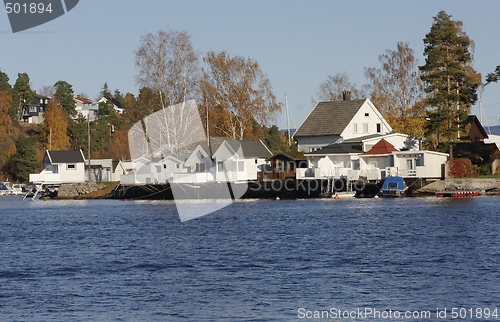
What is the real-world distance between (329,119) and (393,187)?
1752 cm

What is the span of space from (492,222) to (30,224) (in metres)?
25.0

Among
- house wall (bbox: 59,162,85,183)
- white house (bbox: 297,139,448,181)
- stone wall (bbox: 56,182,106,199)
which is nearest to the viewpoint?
white house (bbox: 297,139,448,181)

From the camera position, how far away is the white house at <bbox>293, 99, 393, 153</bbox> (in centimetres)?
7419

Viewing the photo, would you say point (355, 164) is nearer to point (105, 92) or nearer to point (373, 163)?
point (373, 163)

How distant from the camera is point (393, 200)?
56.6 metres

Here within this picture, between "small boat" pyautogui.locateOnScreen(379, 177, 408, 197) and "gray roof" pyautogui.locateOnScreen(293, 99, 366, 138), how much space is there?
14042mm

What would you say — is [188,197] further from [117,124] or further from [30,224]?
[117,124]

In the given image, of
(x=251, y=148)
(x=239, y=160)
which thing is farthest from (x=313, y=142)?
(x=239, y=160)

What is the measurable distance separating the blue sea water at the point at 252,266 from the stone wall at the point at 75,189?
34.0 metres

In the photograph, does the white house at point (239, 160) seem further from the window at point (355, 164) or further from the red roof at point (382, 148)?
the red roof at point (382, 148)

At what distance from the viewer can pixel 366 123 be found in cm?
7531

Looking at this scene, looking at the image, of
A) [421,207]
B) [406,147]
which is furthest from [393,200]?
[406,147]

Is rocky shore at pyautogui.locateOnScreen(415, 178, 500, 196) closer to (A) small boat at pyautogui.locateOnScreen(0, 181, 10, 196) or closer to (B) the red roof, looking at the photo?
(B) the red roof

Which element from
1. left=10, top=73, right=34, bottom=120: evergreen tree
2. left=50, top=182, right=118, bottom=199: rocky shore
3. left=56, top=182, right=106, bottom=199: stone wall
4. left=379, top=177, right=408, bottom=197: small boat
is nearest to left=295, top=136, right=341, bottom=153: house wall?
left=379, top=177, right=408, bottom=197: small boat
